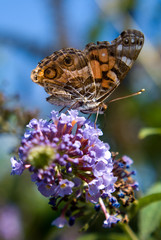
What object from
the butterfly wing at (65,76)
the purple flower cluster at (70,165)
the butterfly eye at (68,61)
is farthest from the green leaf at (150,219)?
the butterfly eye at (68,61)

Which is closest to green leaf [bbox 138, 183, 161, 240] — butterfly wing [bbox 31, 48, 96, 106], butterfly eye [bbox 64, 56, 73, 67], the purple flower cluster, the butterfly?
the purple flower cluster

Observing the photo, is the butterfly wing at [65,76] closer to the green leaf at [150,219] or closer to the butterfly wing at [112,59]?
the butterfly wing at [112,59]

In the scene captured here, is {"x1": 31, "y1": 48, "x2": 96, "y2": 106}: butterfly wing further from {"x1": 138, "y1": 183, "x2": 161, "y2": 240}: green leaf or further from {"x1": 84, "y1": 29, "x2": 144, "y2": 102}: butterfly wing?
{"x1": 138, "y1": 183, "x2": 161, "y2": 240}: green leaf

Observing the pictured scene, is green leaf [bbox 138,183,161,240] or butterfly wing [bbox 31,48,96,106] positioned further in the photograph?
butterfly wing [bbox 31,48,96,106]

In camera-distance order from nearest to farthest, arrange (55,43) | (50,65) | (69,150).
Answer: (69,150) < (50,65) < (55,43)

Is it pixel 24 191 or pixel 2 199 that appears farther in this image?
pixel 2 199

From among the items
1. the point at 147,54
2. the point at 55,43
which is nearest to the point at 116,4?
the point at 147,54

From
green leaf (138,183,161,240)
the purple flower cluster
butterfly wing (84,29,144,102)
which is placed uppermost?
butterfly wing (84,29,144,102)

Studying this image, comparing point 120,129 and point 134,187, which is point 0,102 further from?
point 120,129
